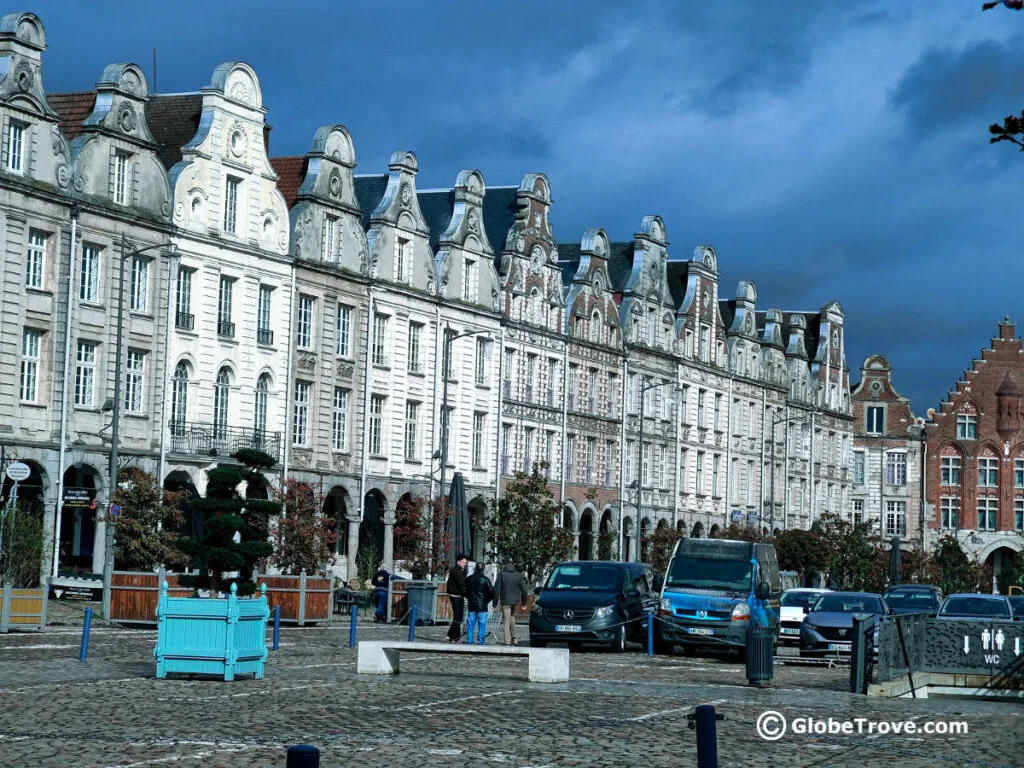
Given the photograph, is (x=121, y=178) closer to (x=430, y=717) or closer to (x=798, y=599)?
(x=798, y=599)

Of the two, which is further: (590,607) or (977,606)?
(977,606)

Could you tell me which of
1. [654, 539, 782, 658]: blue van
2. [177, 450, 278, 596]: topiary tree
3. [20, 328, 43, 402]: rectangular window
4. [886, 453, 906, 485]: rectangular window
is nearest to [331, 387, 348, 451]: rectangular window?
[20, 328, 43, 402]: rectangular window

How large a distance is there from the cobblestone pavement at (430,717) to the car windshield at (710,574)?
6.81 meters

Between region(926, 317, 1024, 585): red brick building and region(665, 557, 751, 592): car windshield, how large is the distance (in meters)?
69.3

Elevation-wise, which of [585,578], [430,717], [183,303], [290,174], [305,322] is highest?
[290,174]

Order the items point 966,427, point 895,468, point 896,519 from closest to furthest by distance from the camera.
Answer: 1. point 966,427
2. point 896,519
3. point 895,468

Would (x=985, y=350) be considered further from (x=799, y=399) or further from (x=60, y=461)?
(x=60, y=461)

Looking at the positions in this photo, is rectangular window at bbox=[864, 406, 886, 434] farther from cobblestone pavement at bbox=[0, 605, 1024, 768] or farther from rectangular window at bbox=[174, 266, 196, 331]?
cobblestone pavement at bbox=[0, 605, 1024, 768]

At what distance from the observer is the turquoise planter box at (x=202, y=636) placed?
81.0 feet

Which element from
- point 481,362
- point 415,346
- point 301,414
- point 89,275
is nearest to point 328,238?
point 301,414

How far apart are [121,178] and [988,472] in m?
67.8

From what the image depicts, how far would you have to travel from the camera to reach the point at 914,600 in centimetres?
5081

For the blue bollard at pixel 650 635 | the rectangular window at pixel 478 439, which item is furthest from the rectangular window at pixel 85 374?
the rectangular window at pixel 478 439

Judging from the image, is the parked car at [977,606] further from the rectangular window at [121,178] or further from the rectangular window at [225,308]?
the rectangular window at [121,178]
